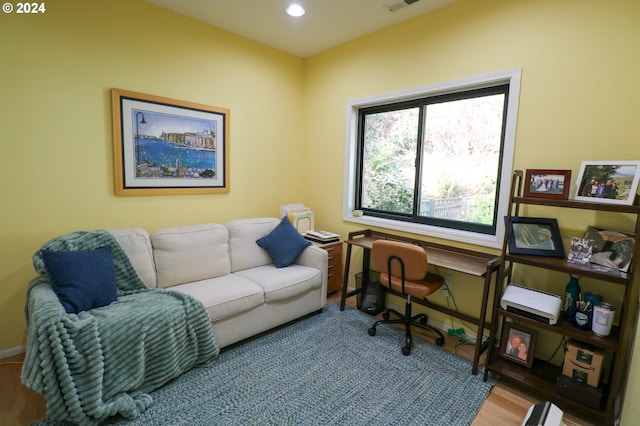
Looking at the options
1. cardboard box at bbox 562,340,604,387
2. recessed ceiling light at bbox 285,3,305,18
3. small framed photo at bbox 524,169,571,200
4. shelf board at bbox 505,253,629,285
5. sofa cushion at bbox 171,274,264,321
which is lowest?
cardboard box at bbox 562,340,604,387

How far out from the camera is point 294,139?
155 inches

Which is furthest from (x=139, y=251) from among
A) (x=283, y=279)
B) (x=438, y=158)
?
(x=438, y=158)

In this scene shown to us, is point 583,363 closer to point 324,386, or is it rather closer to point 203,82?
point 324,386

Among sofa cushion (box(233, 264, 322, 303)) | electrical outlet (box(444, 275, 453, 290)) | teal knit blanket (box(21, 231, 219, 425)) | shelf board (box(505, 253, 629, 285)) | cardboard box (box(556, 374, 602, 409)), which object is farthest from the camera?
electrical outlet (box(444, 275, 453, 290))

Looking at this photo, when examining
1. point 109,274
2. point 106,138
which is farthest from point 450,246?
point 106,138

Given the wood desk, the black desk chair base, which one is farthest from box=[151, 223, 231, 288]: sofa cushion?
the black desk chair base

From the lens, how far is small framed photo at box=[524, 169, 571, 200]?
6.22ft

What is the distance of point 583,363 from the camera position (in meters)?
1.84

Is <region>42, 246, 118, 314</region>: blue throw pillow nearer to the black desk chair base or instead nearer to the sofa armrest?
the sofa armrest

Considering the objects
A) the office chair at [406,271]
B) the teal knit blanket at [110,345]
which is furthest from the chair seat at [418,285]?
the teal knit blanket at [110,345]

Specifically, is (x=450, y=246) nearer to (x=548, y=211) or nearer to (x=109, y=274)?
(x=548, y=211)

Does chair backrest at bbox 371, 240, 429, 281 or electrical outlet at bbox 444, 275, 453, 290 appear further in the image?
electrical outlet at bbox 444, 275, 453, 290

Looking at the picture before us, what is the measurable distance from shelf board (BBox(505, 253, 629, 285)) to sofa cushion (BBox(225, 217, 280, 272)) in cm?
212

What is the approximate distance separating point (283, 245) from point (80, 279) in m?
1.59
